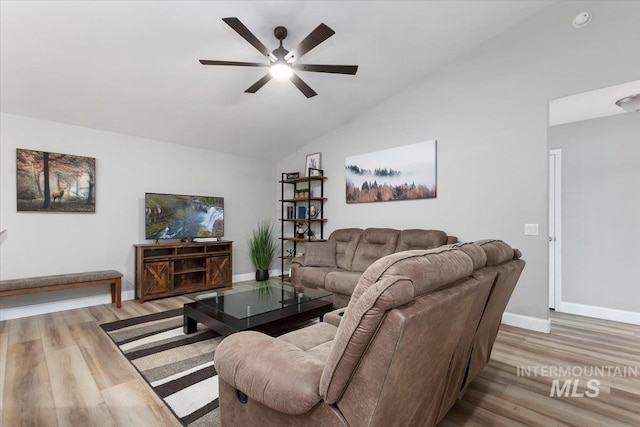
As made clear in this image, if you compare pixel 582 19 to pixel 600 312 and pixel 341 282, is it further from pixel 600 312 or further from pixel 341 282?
pixel 341 282

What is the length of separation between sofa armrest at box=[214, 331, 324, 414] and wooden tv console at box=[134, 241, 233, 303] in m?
3.38

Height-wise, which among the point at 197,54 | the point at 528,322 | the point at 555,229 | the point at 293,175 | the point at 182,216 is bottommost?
the point at 528,322

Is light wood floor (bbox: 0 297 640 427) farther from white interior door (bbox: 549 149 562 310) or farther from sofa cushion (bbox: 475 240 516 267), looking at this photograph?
sofa cushion (bbox: 475 240 516 267)

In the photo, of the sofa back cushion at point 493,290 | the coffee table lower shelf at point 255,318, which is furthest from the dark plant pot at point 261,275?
the sofa back cushion at point 493,290

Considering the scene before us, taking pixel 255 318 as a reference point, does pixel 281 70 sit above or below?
above

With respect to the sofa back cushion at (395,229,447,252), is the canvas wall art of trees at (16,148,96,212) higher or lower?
higher

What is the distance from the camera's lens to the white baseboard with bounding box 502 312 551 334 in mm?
3184

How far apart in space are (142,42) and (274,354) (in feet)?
10.4

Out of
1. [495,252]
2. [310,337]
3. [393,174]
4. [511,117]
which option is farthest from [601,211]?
[310,337]

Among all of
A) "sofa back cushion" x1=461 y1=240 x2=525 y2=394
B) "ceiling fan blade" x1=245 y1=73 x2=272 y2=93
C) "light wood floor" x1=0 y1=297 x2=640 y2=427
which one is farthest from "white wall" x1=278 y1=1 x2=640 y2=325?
"ceiling fan blade" x1=245 y1=73 x2=272 y2=93

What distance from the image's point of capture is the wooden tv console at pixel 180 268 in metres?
4.21

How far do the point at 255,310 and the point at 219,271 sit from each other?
99.6 inches

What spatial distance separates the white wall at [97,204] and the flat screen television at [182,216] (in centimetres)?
21

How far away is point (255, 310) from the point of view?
2.70m
